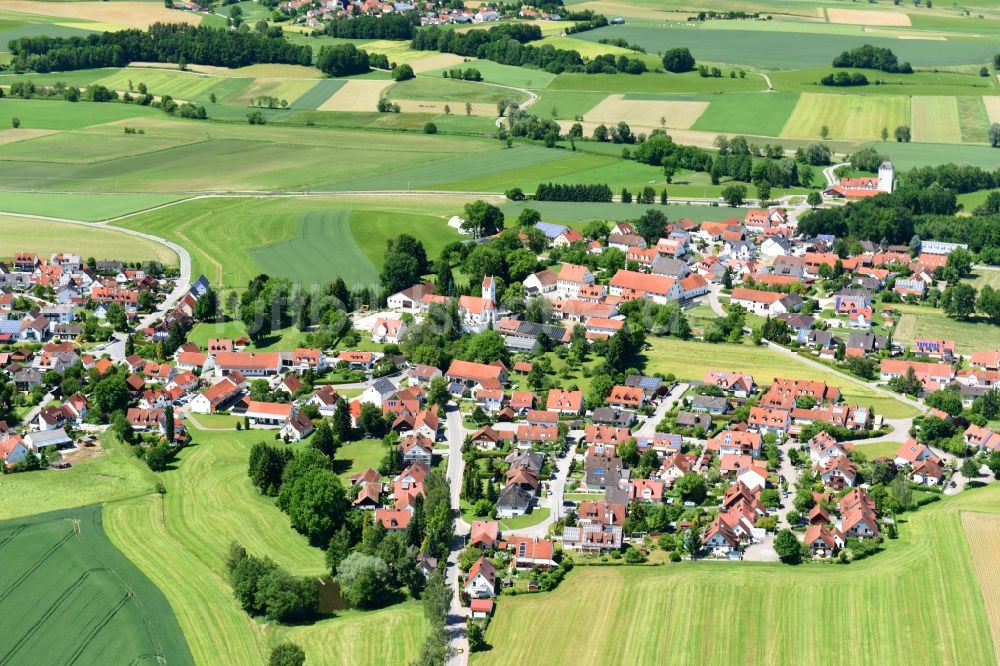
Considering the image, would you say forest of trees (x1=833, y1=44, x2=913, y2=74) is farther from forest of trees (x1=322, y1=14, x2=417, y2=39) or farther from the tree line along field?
the tree line along field

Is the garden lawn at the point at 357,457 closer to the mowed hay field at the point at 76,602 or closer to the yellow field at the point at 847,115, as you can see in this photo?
the mowed hay field at the point at 76,602

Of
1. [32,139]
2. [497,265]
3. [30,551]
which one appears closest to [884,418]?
[497,265]

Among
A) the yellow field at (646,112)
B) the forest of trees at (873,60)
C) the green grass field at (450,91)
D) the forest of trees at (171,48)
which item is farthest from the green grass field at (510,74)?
the forest of trees at (873,60)

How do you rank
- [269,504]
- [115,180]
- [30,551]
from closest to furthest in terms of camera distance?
[30,551]
[269,504]
[115,180]

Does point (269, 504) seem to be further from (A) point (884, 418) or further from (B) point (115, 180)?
(B) point (115, 180)

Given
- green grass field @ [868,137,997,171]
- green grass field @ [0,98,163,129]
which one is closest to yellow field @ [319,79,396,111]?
green grass field @ [0,98,163,129]

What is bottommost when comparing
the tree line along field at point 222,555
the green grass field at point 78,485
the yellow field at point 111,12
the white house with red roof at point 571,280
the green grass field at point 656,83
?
the green grass field at point 78,485
